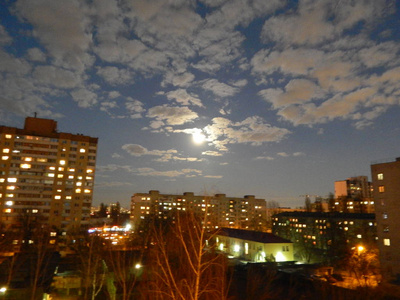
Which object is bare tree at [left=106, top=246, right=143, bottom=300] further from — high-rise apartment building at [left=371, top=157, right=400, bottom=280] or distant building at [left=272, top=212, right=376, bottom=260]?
distant building at [left=272, top=212, right=376, bottom=260]

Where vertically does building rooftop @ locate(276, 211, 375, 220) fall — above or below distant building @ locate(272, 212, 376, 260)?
above

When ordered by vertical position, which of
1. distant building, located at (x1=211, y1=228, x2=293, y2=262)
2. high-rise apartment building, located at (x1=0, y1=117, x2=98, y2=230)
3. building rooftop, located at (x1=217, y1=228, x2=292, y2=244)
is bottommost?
distant building, located at (x1=211, y1=228, x2=293, y2=262)

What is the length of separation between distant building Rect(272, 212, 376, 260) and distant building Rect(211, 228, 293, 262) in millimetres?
6752

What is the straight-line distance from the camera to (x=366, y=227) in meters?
51.5

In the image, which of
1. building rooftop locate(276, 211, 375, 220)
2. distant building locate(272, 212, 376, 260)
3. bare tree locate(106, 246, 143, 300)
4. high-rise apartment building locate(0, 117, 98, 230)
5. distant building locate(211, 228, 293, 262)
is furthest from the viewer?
high-rise apartment building locate(0, 117, 98, 230)

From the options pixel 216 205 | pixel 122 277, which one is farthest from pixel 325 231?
pixel 216 205

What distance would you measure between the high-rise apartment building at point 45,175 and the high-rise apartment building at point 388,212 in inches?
2243

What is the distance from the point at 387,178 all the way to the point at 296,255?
2173 cm

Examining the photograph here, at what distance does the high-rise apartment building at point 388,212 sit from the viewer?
112 feet

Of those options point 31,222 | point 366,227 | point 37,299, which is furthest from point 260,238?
point 31,222

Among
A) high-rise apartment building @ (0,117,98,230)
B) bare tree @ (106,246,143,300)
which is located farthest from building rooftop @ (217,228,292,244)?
high-rise apartment building @ (0,117,98,230)

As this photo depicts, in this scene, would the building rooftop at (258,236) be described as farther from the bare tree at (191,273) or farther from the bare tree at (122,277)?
the bare tree at (191,273)

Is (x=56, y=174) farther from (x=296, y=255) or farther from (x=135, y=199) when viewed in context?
(x=135, y=199)

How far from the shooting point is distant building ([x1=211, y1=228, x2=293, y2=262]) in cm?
4238
